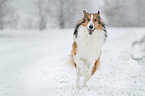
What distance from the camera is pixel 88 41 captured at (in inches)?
281

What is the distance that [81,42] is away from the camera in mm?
7199

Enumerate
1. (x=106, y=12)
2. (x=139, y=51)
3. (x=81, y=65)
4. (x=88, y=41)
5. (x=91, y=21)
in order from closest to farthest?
1. (x=91, y=21)
2. (x=88, y=41)
3. (x=81, y=65)
4. (x=139, y=51)
5. (x=106, y=12)

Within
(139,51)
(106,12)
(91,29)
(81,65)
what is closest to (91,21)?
(91,29)

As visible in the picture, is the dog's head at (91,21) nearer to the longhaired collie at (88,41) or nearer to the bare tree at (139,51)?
the longhaired collie at (88,41)

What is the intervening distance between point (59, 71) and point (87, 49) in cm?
507

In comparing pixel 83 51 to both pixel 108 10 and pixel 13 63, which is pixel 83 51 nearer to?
pixel 13 63

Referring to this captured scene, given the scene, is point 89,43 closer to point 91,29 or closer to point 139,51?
point 91,29

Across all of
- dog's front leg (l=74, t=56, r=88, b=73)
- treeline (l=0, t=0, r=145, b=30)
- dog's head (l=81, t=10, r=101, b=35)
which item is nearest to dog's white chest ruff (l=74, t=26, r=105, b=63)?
dog's front leg (l=74, t=56, r=88, b=73)

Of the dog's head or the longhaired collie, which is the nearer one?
the dog's head

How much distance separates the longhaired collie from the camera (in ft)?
22.1

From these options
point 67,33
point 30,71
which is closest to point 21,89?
point 30,71

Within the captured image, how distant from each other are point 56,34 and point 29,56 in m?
9.93

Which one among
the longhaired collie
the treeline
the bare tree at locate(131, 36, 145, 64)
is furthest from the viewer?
the treeline

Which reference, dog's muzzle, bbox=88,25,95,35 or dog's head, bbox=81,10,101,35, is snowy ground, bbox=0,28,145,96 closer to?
dog's muzzle, bbox=88,25,95,35
